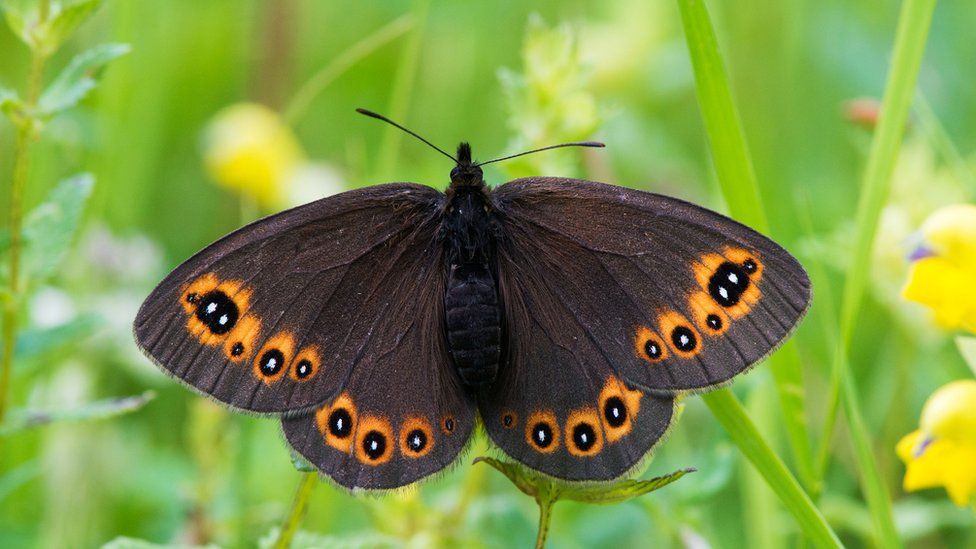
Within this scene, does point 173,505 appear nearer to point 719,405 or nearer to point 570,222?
point 570,222

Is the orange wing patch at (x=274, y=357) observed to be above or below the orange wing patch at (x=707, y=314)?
below

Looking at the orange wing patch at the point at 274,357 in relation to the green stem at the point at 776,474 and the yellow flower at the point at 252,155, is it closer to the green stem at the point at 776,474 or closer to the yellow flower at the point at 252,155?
the green stem at the point at 776,474

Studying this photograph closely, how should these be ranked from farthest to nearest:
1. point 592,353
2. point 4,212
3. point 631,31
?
A: point 631,31 < point 4,212 < point 592,353

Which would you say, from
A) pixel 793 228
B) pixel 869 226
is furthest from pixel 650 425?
pixel 793 228

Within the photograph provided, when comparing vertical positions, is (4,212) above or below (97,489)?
above

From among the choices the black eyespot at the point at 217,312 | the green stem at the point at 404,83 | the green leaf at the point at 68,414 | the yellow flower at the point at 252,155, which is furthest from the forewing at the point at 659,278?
the yellow flower at the point at 252,155

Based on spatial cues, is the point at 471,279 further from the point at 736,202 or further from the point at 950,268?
the point at 950,268

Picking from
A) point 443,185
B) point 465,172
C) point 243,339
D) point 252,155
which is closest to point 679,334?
point 465,172
